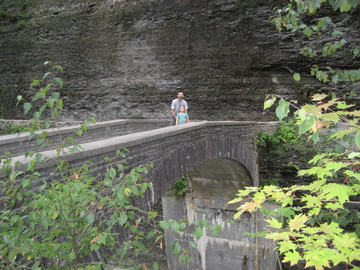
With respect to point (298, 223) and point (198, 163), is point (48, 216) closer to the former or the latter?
point (298, 223)

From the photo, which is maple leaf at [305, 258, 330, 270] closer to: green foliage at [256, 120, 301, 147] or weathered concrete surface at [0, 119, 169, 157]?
weathered concrete surface at [0, 119, 169, 157]

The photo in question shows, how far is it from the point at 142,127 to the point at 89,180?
721cm

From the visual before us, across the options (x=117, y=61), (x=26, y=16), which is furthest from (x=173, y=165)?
(x=26, y=16)

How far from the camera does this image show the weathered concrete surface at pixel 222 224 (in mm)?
8844

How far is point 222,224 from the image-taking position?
9312 millimetres

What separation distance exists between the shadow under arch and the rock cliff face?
2313mm

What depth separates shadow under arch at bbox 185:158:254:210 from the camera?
8406 mm

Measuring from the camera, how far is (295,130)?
9.16 meters

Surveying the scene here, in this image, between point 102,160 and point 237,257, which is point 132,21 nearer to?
point 237,257

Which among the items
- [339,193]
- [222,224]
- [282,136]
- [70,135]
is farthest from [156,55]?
[339,193]

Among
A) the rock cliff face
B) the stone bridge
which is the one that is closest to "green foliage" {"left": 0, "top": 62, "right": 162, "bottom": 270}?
the stone bridge

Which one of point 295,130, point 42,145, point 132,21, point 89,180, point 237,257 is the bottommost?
point 237,257

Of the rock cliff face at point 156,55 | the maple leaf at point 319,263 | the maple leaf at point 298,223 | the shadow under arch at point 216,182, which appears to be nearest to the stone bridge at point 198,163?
the shadow under arch at point 216,182

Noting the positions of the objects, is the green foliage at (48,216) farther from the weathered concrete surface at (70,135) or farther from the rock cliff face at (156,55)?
the rock cliff face at (156,55)
